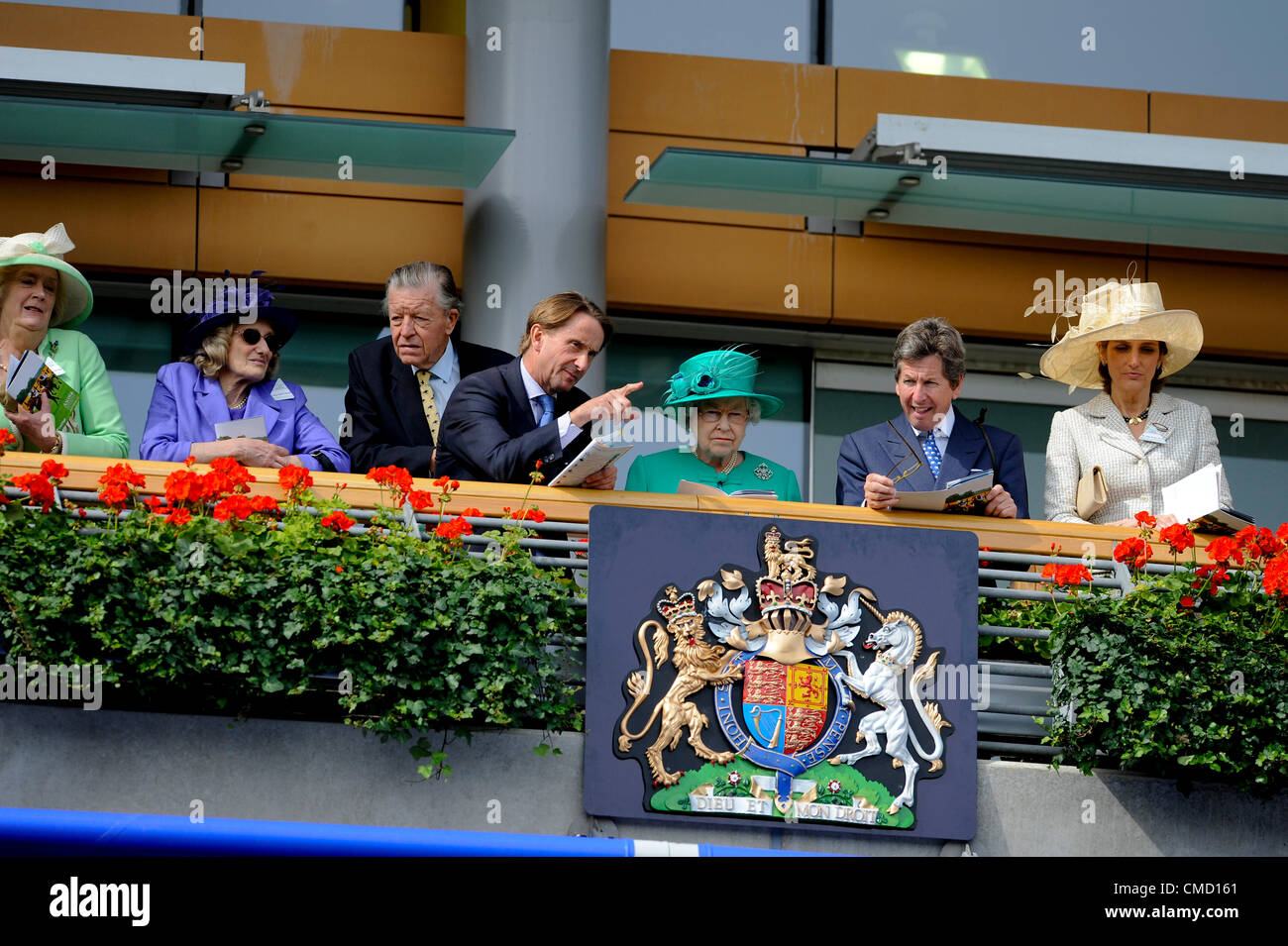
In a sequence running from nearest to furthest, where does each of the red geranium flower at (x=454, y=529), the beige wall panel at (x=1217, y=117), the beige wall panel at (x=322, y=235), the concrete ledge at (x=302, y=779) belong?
the concrete ledge at (x=302, y=779)
the red geranium flower at (x=454, y=529)
the beige wall panel at (x=322, y=235)
the beige wall panel at (x=1217, y=117)

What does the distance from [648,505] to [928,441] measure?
1.30 m

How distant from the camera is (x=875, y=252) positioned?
10617mm

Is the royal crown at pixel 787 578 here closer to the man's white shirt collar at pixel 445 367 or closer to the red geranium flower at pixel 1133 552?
the red geranium flower at pixel 1133 552

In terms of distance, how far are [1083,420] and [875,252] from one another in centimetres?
292

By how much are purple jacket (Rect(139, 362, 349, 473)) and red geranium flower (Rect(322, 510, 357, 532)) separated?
0.90 metres

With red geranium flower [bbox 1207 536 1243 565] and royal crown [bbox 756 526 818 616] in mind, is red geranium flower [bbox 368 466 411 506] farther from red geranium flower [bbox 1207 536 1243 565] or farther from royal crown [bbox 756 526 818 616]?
red geranium flower [bbox 1207 536 1243 565]

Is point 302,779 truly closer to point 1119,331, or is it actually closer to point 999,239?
point 1119,331

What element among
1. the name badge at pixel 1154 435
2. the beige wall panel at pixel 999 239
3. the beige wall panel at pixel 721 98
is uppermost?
the beige wall panel at pixel 721 98

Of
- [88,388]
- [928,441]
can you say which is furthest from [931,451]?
[88,388]

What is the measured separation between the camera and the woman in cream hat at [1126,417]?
7.81 meters

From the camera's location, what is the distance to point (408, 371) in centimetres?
801

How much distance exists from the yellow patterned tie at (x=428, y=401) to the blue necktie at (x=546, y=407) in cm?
58

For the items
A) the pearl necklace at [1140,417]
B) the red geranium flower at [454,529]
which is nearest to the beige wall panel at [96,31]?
the red geranium flower at [454,529]
